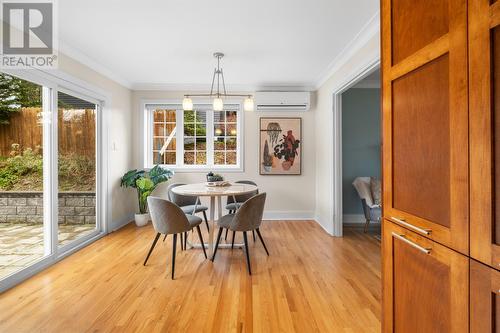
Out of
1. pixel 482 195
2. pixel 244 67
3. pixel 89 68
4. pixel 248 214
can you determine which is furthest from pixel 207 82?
pixel 482 195

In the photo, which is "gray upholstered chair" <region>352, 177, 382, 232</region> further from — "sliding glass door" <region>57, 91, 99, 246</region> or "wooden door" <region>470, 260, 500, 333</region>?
"sliding glass door" <region>57, 91, 99, 246</region>

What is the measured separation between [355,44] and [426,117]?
234 centimetres

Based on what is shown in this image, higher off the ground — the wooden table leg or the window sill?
the window sill

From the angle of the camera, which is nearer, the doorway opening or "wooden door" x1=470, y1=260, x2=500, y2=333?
"wooden door" x1=470, y1=260, x2=500, y2=333

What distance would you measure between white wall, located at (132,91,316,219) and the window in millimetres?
183

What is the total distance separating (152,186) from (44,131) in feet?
5.64

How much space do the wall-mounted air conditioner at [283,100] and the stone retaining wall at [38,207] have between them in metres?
3.08

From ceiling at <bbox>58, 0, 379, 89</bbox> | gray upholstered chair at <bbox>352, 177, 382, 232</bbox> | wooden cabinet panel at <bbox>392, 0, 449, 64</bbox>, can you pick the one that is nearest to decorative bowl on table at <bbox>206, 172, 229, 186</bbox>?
ceiling at <bbox>58, 0, 379, 89</bbox>

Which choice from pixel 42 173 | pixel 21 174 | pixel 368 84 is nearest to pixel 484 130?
pixel 21 174

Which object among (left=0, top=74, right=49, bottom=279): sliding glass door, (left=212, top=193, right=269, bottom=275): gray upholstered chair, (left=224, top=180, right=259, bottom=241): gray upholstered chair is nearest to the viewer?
(left=0, top=74, right=49, bottom=279): sliding glass door

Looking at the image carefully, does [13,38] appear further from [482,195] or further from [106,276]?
[482,195]

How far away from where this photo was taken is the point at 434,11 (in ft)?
3.15

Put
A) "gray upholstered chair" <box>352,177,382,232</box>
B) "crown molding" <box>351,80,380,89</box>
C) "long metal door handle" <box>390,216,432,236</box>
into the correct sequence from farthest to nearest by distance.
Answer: "crown molding" <box>351,80,380,89</box> → "gray upholstered chair" <box>352,177,382,232</box> → "long metal door handle" <box>390,216,432,236</box>

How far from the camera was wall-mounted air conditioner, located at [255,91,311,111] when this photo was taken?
4570 mm
